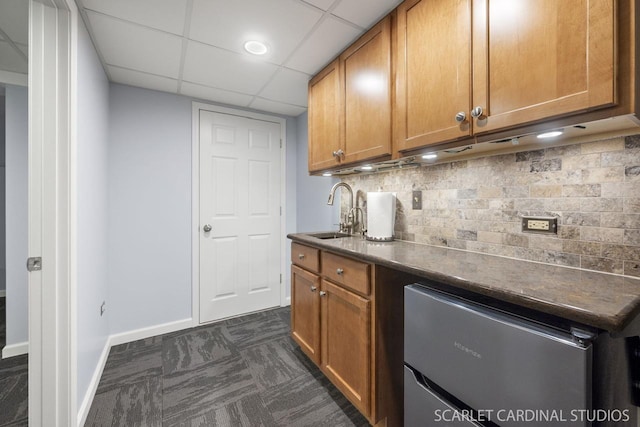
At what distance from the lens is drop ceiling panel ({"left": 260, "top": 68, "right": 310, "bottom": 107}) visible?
2160 millimetres

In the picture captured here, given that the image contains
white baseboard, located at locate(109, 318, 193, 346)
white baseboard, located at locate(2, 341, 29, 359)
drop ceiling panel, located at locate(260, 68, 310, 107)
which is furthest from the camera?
white baseboard, located at locate(109, 318, 193, 346)

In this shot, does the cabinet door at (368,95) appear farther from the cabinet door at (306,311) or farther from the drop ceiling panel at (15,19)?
the drop ceiling panel at (15,19)

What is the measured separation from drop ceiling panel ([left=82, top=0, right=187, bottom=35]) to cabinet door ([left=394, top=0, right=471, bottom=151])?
46.2 inches

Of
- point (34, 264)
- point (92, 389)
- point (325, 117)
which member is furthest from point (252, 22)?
point (92, 389)

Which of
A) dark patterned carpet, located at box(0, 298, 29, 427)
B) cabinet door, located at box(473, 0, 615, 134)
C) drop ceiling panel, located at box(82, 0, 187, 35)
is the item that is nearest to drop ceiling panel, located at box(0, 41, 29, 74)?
drop ceiling panel, located at box(82, 0, 187, 35)

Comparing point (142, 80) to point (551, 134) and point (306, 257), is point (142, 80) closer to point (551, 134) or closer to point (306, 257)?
point (306, 257)

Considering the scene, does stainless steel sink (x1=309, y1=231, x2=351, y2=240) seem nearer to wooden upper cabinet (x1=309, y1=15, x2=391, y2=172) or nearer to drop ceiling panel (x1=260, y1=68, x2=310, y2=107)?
wooden upper cabinet (x1=309, y1=15, x2=391, y2=172)

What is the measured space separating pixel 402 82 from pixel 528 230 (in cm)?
93

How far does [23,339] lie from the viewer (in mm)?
2121

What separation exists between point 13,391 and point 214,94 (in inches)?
101

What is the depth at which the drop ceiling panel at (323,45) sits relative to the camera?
1592 millimetres

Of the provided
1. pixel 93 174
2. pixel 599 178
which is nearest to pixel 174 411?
pixel 93 174

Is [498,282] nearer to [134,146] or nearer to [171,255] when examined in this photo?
[171,255]

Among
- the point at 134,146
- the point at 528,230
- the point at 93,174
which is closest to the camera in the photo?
the point at 528,230
